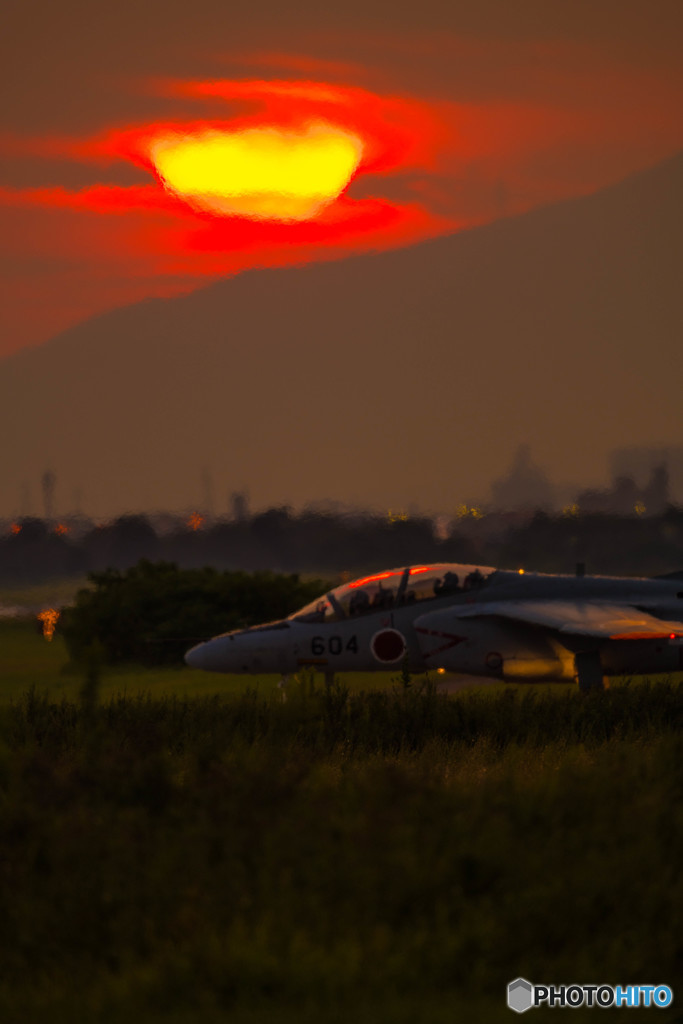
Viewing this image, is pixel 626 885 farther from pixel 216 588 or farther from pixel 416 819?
pixel 216 588

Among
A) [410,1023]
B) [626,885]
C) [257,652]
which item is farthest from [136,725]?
[410,1023]

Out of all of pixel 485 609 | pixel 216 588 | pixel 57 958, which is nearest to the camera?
pixel 57 958

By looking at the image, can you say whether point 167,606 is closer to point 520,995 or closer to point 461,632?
point 461,632

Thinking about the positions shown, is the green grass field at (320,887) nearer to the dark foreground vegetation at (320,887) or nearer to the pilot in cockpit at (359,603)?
the dark foreground vegetation at (320,887)

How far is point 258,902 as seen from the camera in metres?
7.78

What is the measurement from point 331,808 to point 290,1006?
2460 millimetres

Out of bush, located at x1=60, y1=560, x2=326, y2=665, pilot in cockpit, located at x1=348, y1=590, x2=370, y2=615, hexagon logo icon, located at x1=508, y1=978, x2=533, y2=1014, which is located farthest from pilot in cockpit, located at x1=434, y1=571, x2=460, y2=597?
hexagon logo icon, located at x1=508, y1=978, x2=533, y2=1014

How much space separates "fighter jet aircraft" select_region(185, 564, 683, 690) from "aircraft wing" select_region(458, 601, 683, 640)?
0.16 feet

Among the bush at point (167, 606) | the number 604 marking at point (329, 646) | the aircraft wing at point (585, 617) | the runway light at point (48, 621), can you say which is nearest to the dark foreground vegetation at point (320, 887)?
the aircraft wing at point (585, 617)

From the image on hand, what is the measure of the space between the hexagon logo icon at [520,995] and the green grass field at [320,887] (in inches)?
4.6

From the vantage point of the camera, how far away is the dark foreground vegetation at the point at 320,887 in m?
6.76

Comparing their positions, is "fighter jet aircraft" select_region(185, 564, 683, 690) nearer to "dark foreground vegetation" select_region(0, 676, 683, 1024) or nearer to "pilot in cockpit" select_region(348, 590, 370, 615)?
"pilot in cockpit" select_region(348, 590, 370, 615)

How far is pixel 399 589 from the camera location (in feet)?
67.3

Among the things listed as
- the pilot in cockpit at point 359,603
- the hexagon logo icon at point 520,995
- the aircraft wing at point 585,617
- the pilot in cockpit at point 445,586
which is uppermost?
the pilot in cockpit at point 445,586
